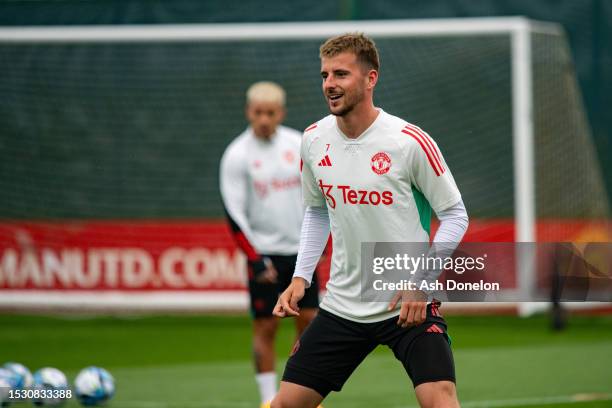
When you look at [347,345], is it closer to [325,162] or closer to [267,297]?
[325,162]

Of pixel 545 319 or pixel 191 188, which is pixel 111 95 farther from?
pixel 545 319

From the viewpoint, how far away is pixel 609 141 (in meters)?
14.4

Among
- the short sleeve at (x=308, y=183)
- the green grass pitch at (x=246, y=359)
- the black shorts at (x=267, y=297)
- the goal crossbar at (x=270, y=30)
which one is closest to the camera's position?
the short sleeve at (x=308, y=183)

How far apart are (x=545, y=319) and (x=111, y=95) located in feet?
20.3

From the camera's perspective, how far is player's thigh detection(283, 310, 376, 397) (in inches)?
199

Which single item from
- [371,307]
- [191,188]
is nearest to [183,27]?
[191,188]

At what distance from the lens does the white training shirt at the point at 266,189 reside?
8.15 m

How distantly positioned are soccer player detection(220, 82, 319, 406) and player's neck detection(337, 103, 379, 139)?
2973 millimetres

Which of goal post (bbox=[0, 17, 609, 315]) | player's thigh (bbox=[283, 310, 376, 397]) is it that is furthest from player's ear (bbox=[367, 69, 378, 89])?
goal post (bbox=[0, 17, 609, 315])

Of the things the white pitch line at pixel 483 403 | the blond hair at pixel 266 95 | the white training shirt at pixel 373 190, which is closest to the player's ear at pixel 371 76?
the white training shirt at pixel 373 190

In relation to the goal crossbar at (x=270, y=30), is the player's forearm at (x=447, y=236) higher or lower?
lower

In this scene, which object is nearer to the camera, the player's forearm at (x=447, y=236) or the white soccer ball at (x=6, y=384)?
the player's forearm at (x=447, y=236)

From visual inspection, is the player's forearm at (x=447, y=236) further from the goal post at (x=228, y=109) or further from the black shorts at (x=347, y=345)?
the goal post at (x=228, y=109)

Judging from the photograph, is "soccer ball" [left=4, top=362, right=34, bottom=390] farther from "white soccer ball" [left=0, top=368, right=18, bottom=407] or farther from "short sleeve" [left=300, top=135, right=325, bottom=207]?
"short sleeve" [left=300, top=135, right=325, bottom=207]
